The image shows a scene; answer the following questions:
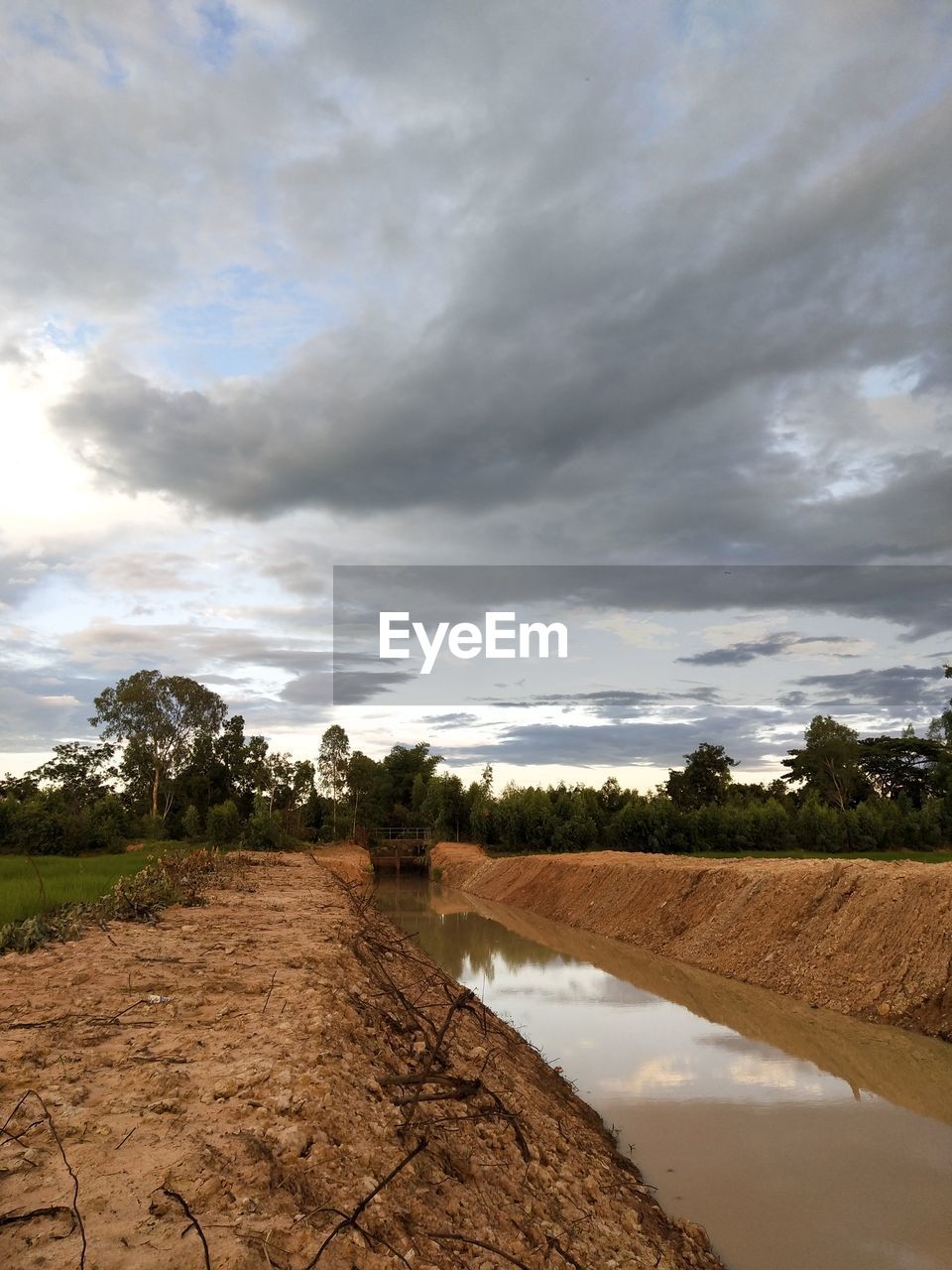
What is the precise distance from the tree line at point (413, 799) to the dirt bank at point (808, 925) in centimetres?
2116

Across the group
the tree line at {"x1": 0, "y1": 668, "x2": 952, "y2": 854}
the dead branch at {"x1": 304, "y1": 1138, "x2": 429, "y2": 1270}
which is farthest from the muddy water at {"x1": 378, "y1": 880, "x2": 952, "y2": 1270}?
the tree line at {"x1": 0, "y1": 668, "x2": 952, "y2": 854}

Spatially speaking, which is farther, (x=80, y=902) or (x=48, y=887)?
(x=48, y=887)

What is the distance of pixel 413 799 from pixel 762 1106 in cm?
5880

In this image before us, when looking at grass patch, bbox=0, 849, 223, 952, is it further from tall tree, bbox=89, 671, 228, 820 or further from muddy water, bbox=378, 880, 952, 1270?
tall tree, bbox=89, 671, 228, 820

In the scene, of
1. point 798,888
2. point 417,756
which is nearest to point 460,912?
point 798,888

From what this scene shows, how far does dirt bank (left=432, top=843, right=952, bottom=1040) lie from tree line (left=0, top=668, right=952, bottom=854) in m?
21.2

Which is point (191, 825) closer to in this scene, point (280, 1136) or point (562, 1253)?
point (280, 1136)

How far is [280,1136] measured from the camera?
4.03 meters

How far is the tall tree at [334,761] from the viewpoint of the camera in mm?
72938

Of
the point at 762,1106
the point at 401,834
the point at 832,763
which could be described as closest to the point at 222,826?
the point at 401,834

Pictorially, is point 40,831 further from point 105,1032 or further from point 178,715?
point 105,1032

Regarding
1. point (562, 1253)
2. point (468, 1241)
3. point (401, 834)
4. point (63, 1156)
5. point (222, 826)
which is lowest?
point (401, 834)

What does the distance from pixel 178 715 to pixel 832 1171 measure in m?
57.2

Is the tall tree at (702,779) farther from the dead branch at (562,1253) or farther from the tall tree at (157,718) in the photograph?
the dead branch at (562,1253)
